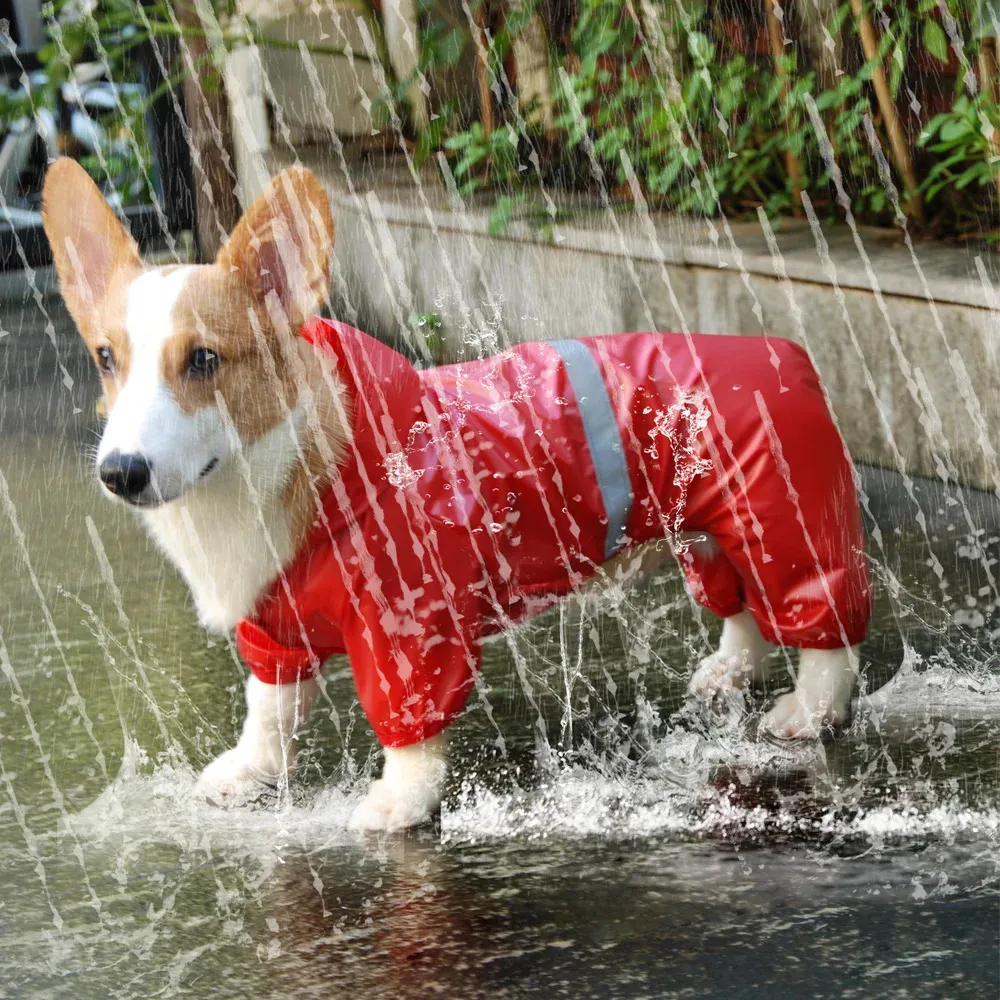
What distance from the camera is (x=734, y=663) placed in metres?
3.94

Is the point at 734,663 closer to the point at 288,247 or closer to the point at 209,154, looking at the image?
the point at 288,247

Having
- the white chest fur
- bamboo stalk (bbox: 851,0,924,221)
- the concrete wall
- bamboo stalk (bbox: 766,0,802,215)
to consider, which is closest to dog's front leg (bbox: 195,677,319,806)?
the white chest fur

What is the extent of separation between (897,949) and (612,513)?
3.66 feet

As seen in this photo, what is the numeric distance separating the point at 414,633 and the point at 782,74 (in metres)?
3.79

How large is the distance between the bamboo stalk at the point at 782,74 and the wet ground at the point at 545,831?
2239 millimetres

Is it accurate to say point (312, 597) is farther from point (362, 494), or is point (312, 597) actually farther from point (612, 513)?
point (612, 513)

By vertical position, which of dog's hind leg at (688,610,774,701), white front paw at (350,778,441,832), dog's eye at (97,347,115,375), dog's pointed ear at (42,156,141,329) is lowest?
dog's hind leg at (688,610,774,701)

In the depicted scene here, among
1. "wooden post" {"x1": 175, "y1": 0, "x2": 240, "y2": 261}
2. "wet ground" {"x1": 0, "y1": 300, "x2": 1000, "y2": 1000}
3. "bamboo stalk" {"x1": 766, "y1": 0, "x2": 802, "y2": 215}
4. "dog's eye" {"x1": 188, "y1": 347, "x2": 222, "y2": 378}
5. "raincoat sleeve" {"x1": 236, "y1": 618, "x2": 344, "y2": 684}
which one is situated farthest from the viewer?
"wooden post" {"x1": 175, "y1": 0, "x2": 240, "y2": 261}

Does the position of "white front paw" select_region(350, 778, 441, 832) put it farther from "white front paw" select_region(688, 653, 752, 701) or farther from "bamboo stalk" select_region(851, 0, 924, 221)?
"bamboo stalk" select_region(851, 0, 924, 221)

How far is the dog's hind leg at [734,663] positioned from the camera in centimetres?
391

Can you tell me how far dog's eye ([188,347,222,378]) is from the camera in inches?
117

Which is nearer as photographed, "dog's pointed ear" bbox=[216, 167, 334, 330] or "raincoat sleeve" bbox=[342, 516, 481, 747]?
"dog's pointed ear" bbox=[216, 167, 334, 330]

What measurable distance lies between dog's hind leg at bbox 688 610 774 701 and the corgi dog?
0.28 metres

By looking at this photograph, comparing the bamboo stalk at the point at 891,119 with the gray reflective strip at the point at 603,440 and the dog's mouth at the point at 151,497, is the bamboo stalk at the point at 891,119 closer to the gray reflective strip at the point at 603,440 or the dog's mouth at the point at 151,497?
the gray reflective strip at the point at 603,440
